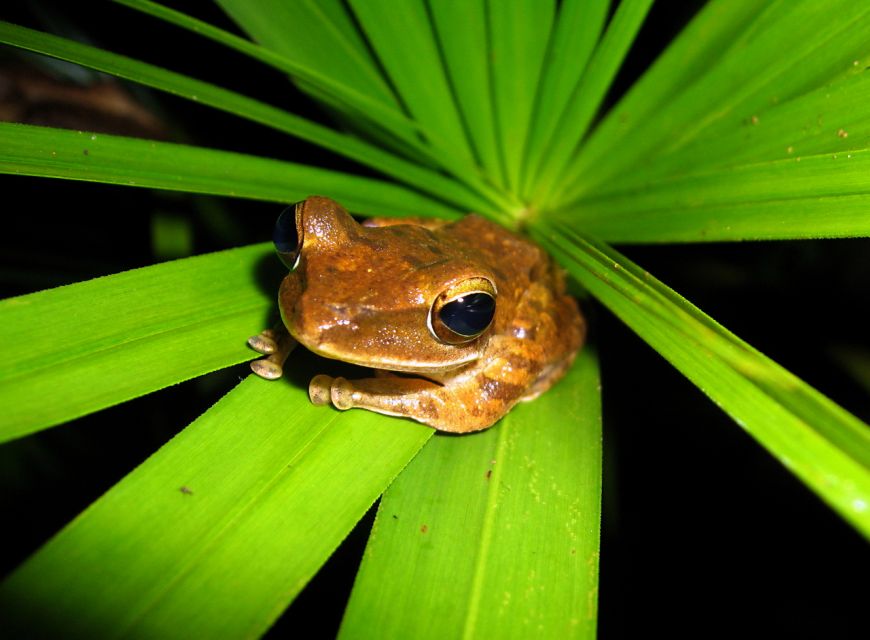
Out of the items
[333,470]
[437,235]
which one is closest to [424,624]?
[333,470]

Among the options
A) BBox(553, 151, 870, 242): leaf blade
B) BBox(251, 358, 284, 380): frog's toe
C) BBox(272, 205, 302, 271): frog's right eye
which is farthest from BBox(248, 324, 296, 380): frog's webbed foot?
BBox(553, 151, 870, 242): leaf blade

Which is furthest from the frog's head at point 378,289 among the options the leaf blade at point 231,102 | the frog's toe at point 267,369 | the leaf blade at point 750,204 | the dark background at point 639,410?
the dark background at point 639,410

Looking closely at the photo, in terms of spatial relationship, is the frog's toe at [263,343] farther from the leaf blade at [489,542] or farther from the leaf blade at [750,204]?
the leaf blade at [750,204]

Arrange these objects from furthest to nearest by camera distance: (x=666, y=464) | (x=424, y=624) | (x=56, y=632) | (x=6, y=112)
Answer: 1. (x=6, y=112)
2. (x=666, y=464)
3. (x=424, y=624)
4. (x=56, y=632)

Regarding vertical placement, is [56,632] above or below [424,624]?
below

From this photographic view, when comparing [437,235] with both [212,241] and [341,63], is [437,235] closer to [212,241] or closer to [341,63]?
[341,63]

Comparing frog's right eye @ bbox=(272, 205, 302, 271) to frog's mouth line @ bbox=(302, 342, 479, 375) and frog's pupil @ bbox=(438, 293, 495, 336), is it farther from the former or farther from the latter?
frog's pupil @ bbox=(438, 293, 495, 336)

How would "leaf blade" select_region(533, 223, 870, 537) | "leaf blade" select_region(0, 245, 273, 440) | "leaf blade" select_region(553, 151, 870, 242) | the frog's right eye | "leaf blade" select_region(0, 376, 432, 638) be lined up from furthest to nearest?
the frog's right eye
"leaf blade" select_region(553, 151, 870, 242)
"leaf blade" select_region(0, 245, 273, 440)
"leaf blade" select_region(0, 376, 432, 638)
"leaf blade" select_region(533, 223, 870, 537)
